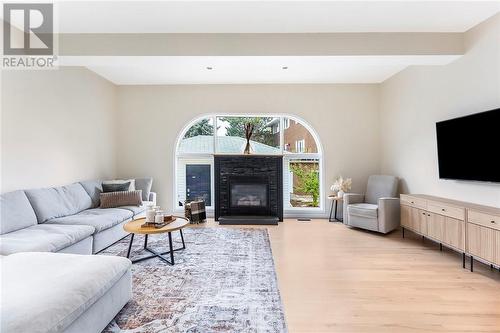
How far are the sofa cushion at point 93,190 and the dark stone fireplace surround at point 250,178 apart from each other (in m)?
2.05

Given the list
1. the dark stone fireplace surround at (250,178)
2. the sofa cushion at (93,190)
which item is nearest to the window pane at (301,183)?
the dark stone fireplace surround at (250,178)

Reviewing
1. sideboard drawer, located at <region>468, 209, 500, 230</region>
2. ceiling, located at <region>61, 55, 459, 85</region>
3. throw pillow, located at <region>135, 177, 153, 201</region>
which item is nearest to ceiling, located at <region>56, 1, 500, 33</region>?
ceiling, located at <region>61, 55, 459, 85</region>

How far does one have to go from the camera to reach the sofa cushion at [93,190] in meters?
4.18

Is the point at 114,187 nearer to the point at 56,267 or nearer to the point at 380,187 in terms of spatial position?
the point at 56,267

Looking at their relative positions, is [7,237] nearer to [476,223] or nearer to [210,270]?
[210,270]

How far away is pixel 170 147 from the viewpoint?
5395 mm

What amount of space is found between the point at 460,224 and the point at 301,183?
2957mm

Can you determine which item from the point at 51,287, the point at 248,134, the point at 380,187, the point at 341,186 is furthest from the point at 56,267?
the point at 380,187

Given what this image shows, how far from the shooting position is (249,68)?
4.36 meters

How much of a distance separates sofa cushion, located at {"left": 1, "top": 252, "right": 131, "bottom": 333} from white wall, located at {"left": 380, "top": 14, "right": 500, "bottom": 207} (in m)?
3.80

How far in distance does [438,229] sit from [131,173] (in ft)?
17.4

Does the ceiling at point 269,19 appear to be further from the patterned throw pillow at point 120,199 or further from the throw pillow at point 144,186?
the throw pillow at point 144,186

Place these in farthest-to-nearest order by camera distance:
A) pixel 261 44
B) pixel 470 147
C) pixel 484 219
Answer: pixel 261 44, pixel 470 147, pixel 484 219

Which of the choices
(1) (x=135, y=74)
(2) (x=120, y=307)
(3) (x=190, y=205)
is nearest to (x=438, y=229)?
(2) (x=120, y=307)
